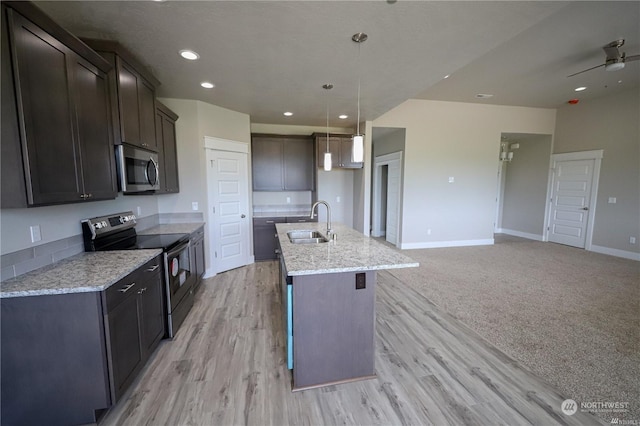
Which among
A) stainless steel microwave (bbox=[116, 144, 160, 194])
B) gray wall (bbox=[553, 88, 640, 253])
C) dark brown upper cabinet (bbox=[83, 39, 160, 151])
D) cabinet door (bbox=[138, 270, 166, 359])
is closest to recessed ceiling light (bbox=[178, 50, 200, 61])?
dark brown upper cabinet (bbox=[83, 39, 160, 151])

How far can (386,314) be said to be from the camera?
2.86 m

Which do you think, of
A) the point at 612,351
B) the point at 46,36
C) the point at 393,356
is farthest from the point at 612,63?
the point at 46,36

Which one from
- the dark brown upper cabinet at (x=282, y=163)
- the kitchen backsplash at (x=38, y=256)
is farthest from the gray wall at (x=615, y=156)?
the kitchen backsplash at (x=38, y=256)

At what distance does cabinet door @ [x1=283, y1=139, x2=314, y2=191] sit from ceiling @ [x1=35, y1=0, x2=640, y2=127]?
102cm

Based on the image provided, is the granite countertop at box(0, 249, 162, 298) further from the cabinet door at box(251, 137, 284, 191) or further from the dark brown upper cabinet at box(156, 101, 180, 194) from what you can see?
the cabinet door at box(251, 137, 284, 191)

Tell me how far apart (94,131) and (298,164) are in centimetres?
357

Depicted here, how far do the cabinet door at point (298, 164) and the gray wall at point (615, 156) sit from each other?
19.8ft

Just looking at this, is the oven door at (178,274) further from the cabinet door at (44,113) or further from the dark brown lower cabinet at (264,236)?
the dark brown lower cabinet at (264,236)

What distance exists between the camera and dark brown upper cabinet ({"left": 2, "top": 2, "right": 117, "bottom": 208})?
1347mm

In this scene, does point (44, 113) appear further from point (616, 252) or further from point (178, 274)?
point (616, 252)

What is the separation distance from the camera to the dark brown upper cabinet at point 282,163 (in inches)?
199

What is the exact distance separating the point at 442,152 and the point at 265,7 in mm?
4909

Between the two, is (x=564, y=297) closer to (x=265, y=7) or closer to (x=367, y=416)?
(x=367, y=416)

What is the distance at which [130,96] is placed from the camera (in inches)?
93.1
